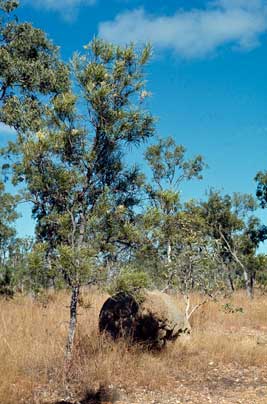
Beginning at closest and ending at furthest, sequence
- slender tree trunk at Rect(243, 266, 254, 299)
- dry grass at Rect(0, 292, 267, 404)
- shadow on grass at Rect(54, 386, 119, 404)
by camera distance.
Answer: shadow on grass at Rect(54, 386, 119, 404)
dry grass at Rect(0, 292, 267, 404)
slender tree trunk at Rect(243, 266, 254, 299)

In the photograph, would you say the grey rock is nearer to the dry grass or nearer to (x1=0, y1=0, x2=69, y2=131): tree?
the dry grass

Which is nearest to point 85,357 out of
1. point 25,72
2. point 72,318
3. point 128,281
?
point 72,318

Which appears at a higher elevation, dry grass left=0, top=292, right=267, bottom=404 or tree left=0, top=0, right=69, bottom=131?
tree left=0, top=0, right=69, bottom=131

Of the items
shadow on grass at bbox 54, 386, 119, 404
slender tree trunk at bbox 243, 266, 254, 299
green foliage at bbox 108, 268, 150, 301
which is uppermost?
slender tree trunk at bbox 243, 266, 254, 299

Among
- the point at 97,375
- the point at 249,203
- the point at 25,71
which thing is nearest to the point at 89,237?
the point at 97,375

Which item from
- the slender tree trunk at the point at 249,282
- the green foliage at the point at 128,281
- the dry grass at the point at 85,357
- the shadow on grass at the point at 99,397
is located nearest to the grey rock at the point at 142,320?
the dry grass at the point at 85,357

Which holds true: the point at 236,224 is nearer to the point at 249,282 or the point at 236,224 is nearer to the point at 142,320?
the point at 249,282

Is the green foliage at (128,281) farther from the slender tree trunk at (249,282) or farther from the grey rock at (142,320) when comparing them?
the slender tree trunk at (249,282)

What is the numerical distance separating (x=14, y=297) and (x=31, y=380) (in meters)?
6.72

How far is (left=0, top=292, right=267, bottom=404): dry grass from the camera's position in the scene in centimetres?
564

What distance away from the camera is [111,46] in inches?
241

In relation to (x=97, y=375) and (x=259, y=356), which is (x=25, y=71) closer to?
(x=97, y=375)

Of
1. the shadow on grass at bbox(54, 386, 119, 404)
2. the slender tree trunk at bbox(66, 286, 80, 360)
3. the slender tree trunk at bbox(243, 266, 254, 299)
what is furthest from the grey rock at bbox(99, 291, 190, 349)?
the slender tree trunk at bbox(243, 266, 254, 299)

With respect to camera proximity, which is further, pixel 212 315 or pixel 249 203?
pixel 249 203
